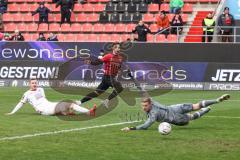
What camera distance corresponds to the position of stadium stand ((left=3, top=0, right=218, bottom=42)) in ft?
131

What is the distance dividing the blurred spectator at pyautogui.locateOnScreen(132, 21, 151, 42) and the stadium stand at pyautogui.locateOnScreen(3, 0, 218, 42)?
1905mm

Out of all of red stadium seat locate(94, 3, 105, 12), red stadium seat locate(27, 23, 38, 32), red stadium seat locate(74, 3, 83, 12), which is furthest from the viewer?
red stadium seat locate(74, 3, 83, 12)

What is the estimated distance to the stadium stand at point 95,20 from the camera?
131 feet

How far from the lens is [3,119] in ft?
63.1

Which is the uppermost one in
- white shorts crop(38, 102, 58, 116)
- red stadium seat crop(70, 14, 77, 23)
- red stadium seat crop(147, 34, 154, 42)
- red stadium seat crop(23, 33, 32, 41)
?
white shorts crop(38, 102, 58, 116)

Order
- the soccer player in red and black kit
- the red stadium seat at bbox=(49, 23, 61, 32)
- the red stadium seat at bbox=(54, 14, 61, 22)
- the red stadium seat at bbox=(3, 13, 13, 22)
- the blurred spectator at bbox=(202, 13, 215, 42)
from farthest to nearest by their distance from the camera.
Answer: the red stadium seat at bbox=(3, 13, 13, 22)
the red stadium seat at bbox=(54, 14, 61, 22)
the red stadium seat at bbox=(49, 23, 61, 32)
the blurred spectator at bbox=(202, 13, 215, 42)
the soccer player in red and black kit

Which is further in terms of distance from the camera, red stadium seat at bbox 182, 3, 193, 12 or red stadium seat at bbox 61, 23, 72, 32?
red stadium seat at bbox 61, 23, 72, 32

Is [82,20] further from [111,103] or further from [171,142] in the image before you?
[171,142]

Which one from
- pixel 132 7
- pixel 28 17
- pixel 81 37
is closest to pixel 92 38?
pixel 81 37

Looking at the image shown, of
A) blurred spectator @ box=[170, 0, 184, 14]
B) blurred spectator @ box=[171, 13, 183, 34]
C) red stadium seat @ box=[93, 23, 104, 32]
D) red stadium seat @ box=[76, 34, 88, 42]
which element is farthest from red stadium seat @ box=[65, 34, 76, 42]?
blurred spectator @ box=[171, 13, 183, 34]

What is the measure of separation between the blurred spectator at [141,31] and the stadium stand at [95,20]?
75.0 inches

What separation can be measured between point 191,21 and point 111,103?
1659 cm

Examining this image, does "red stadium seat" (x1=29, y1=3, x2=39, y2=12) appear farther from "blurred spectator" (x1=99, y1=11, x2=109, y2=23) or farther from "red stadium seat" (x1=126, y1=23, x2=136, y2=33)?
"red stadium seat" (x1=126, y1=23, x2=136, y2=33)

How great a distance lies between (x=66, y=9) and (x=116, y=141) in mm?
27040
